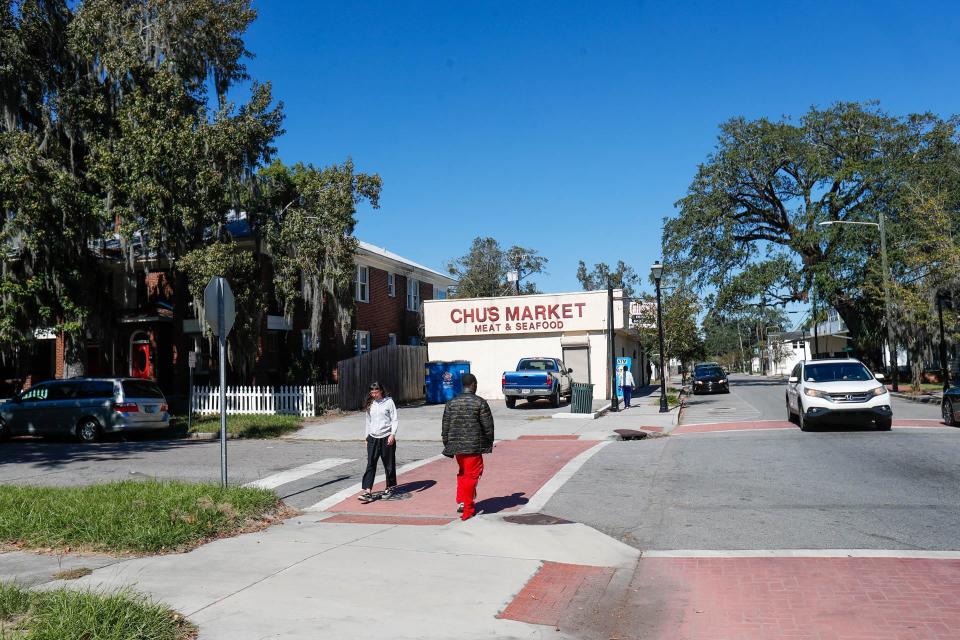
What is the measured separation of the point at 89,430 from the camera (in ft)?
60.4

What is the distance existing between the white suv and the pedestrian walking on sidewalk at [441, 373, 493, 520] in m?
11.2

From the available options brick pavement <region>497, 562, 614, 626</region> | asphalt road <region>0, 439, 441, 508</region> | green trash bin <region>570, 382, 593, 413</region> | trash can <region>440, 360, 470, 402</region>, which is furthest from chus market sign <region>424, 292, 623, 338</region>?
brick pavement <region>497, 562, 614, 626</region>

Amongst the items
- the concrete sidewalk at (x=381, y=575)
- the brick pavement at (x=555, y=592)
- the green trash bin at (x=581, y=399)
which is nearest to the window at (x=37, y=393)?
the concrete sidewalk at (x=381, y=575)

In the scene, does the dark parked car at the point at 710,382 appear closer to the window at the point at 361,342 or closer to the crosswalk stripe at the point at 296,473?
the window at the point at 361,342

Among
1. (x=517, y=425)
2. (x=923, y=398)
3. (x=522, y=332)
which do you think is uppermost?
(x=522, y=332)

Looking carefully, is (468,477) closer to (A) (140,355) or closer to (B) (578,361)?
(B) (578,361)

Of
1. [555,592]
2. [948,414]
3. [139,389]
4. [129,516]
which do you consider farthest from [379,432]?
[948,414]

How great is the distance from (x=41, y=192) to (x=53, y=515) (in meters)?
16.0

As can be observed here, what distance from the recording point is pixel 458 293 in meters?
61.4

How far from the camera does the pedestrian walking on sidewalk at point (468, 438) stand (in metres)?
8.58

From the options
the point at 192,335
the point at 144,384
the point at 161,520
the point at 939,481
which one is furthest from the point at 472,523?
the point at 192,335

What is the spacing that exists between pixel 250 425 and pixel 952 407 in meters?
18.0

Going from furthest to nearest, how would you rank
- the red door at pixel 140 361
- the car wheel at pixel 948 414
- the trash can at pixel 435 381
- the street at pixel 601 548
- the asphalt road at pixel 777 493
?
the red door at pixel 140 361 → the trash can at pixel 435 381 → the car wheel at pixel 948 414 → the asphalt road at pixel 777 493 → the street at pixel 601 548

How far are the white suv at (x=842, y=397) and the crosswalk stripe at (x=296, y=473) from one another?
10.5 m
